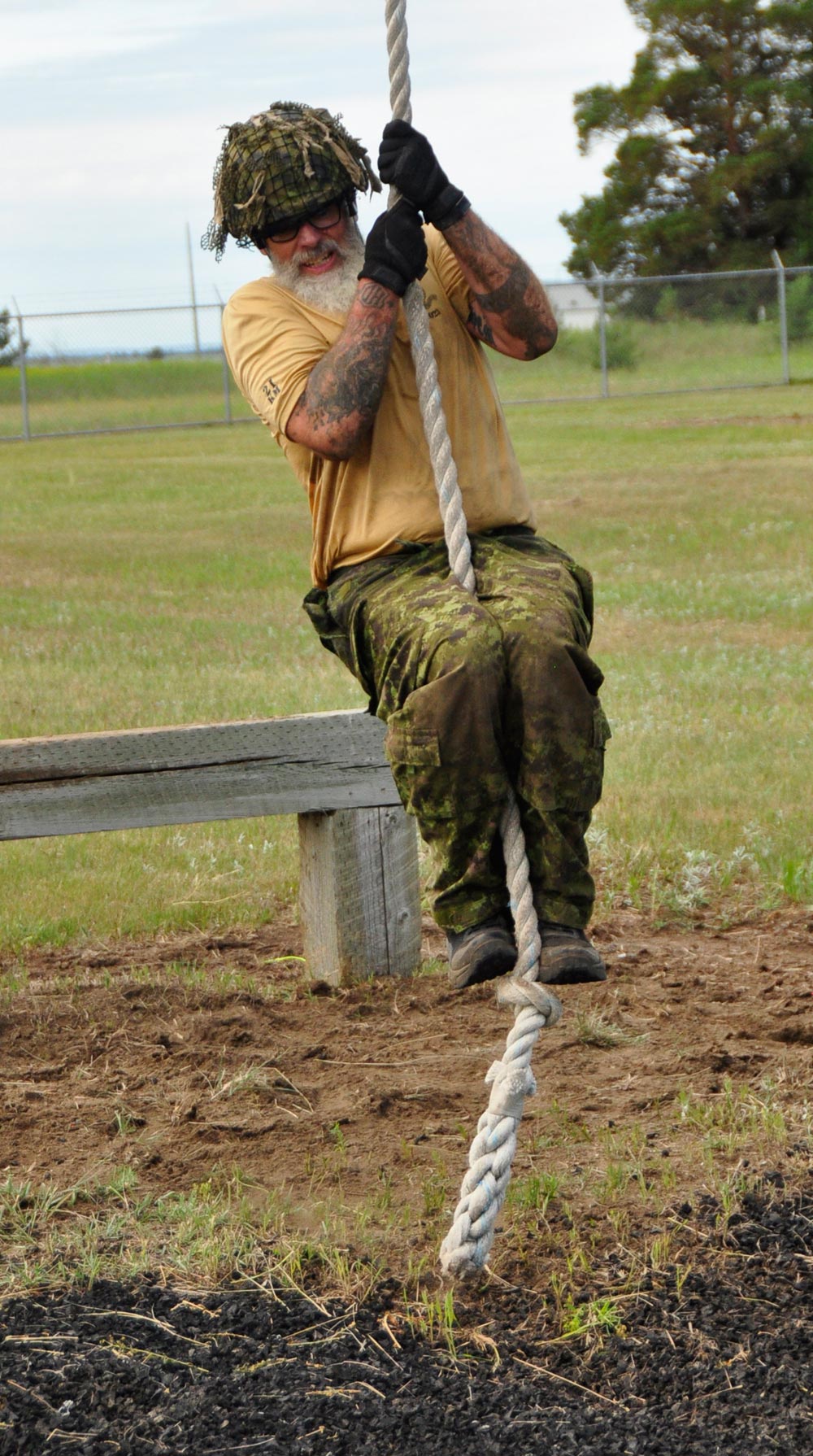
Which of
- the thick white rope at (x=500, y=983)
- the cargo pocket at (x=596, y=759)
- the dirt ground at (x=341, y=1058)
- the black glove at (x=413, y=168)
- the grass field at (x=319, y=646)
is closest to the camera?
the thick white rope at (x=500, y=983)

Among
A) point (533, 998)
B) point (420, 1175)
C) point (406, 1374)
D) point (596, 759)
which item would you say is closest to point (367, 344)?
point (596, 759)

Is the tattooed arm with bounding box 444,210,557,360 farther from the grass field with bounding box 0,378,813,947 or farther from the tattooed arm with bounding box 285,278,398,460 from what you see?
the grass field with bounding box 0,378,813,947

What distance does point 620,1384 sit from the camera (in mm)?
2824

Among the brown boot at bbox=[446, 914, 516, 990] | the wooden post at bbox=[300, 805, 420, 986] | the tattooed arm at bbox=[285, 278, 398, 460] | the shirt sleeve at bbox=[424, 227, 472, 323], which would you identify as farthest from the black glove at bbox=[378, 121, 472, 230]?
the wooden post at bbox=[300, 805, 420, 986]

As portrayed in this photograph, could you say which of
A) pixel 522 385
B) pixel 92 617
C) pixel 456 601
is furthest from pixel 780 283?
pixel 456 601

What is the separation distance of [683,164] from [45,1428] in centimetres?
4161

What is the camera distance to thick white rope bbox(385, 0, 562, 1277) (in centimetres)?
303

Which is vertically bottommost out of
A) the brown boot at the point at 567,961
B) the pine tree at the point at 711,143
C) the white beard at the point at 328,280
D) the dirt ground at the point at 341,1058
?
the dirt ground at the point at 341,1058

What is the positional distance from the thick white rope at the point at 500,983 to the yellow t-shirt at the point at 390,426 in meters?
0.15

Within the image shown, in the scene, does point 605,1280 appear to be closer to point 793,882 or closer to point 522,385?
point 793,882

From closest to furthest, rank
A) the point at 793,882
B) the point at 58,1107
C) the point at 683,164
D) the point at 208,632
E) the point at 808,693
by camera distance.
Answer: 1. the point at 58,1107
2. the point at 793,882
3. the point at 808,693
4. the point at 208,632
5. the point at 683,164

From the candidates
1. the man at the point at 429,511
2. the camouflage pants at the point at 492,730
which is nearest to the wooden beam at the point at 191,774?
the man at the point at 429,511

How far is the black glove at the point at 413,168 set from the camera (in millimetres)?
3396

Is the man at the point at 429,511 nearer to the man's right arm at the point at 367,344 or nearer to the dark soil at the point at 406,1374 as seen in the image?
the man's right arm at the point at 367,344
